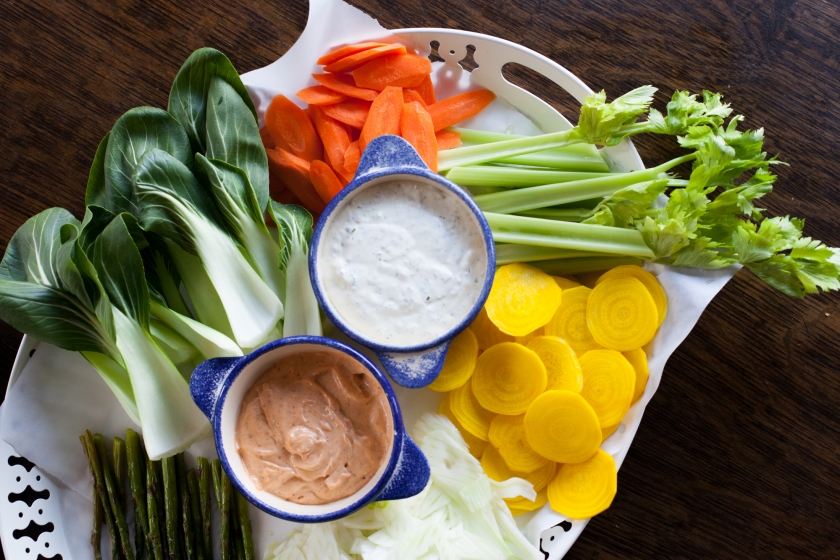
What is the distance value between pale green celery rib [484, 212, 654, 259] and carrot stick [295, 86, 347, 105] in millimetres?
660

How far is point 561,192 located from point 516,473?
3.11 ft

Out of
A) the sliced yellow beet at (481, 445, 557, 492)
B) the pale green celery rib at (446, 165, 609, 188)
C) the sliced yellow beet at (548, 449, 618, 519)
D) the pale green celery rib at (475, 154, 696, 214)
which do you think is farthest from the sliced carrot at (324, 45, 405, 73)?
the sliced yellow beet at (548, 449, 618, 519)

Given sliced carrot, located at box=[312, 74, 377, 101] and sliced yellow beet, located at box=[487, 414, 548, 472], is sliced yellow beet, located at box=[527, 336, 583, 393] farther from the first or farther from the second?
sliced carrot, located at box=[312, 74, 377, 101]

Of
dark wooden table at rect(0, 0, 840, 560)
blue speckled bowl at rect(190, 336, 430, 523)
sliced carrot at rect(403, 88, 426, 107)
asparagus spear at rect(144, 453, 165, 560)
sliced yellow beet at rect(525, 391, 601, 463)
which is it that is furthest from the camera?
dark wooden table at rect(0, 0, 840, 560)

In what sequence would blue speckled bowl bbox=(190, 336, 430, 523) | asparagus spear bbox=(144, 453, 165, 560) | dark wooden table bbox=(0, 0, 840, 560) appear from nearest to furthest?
blue speckled bowl bbox=(190, 336, 430, 523) → asparagus spear bbox=(144, 453, 165, 560) → dark wooden table bbox=(0, 0, 840, 560)

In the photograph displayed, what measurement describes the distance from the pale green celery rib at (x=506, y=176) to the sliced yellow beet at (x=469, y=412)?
687mm

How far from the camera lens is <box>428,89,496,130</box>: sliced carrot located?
2.14 m

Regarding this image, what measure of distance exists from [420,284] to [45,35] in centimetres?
177

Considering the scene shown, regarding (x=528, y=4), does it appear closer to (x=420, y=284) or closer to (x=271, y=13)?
(x=271, y=13)

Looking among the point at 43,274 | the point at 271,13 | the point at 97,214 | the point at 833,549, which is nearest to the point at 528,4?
the point at 271,13

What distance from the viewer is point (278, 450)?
1.77 meters

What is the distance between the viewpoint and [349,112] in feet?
6.97

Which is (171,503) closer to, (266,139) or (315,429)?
(315,429)

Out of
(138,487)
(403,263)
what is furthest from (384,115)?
(138,487)
